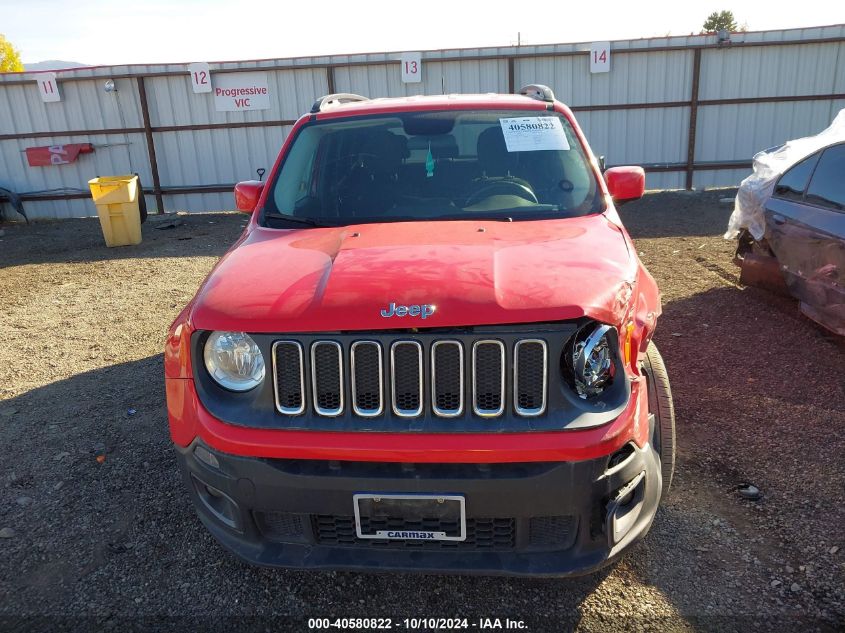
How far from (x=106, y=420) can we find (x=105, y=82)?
11.4 meters

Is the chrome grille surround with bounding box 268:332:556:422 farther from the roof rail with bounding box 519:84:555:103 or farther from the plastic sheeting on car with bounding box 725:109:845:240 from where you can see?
the plastic sheeting on car with bounding box 725:109:845:240

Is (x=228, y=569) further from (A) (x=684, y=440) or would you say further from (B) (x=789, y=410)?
(B) (x=789, y=410)

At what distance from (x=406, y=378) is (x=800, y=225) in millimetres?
4472

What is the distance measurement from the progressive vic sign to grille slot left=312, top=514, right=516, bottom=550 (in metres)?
12.6

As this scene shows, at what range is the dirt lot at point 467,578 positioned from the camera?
8.69 ft

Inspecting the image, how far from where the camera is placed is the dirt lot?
2.65 meters

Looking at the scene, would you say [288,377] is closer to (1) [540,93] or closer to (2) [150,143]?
(1) [540,93]

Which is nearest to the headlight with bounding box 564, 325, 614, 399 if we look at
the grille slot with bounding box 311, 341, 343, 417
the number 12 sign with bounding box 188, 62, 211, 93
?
the grille slot with bounding box 311, 341, 343, 417

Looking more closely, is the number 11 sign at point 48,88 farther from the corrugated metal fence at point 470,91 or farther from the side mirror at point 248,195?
the side mirror at point 248,195

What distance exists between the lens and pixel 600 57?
1324 centimetres

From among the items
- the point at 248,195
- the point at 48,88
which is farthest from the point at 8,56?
the point at 248,195

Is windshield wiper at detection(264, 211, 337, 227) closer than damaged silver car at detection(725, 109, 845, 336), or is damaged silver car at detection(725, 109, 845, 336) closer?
windshield wiper at detection(264, 211, 337, 227)

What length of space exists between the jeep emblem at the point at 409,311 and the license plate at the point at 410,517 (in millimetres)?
594

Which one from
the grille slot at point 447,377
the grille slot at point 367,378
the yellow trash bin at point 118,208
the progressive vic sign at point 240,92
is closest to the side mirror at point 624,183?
the grille slot at point 447,377
